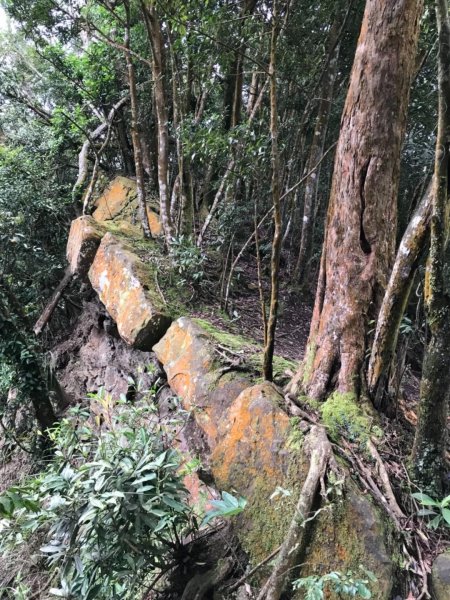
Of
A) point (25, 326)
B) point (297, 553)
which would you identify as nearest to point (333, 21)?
point (25, 326)

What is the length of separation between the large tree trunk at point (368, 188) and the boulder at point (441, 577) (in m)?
1.16

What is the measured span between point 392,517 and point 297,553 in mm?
530

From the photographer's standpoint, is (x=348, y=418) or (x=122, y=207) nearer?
(x=348, y=418)

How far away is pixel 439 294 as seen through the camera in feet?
6.37

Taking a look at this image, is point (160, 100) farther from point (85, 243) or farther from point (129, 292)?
point (129, 292)

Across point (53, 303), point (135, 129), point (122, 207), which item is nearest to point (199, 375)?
point (135, 129)


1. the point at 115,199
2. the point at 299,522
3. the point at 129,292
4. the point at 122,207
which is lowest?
the point at 299,522

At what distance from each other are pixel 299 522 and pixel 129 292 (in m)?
3.34

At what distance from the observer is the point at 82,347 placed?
21.8 ft

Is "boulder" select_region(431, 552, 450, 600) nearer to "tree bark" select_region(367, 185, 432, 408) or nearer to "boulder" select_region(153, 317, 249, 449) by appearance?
"tree bark" select_region(367, 185, 432, 408)

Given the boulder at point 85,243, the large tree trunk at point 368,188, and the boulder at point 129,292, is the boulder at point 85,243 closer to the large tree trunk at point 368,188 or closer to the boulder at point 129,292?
the boulder at point 129,292

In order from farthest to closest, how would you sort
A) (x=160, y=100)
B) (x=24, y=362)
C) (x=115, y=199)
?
(x=115, y=199)
(x=24, y=362)
(x=160, y=100)

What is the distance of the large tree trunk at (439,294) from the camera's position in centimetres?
185

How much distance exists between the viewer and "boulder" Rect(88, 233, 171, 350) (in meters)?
4.30
